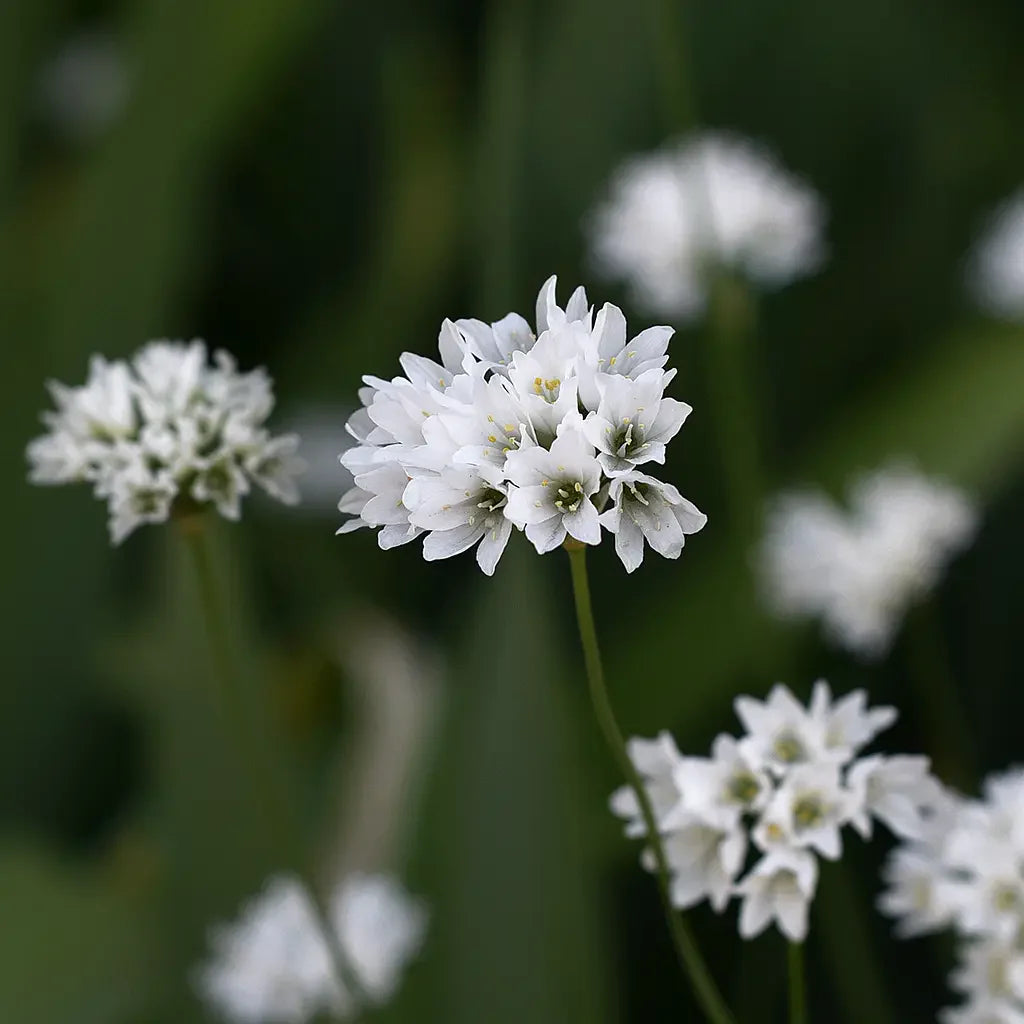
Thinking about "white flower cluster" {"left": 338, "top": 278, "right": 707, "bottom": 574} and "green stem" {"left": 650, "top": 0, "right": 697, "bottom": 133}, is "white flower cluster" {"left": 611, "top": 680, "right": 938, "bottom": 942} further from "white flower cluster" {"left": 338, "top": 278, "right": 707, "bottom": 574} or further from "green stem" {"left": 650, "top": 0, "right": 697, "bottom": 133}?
"green stem" {"left": 650, "top": 0, "right": 697, "bottom": 133}

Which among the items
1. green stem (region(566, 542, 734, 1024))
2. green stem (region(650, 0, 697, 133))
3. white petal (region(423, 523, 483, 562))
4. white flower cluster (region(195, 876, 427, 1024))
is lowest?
green stem (region(566, 542, 734, 1024))

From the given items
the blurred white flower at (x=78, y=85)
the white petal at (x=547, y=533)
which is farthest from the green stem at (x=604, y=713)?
the blurred white flower at (x=78, y=85)

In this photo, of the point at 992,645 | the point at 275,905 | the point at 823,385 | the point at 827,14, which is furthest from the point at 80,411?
the point at 827,14

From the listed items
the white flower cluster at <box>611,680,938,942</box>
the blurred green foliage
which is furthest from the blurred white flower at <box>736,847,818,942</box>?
the blurred green foliage

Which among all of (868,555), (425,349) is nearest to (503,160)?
(868,555)

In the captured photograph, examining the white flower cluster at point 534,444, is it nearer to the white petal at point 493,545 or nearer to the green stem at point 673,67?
the white petal at point 493,545

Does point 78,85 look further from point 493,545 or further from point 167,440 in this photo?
point 493,545
